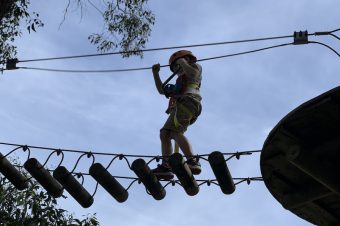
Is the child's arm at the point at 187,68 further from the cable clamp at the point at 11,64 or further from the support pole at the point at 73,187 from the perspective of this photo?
the cable clamp at the point at 11,64

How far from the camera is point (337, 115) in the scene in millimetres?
5008

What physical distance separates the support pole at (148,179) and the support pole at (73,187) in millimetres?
748

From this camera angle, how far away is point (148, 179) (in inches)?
272

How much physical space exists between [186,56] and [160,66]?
33 cm

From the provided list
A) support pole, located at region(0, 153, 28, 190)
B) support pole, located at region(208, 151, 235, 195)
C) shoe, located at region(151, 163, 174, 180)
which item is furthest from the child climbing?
support pole, located at region(0, 153, 28, 190)

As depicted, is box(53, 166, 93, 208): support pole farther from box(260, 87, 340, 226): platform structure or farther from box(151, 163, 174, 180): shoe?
box(260, 87, 340, 226): platform structure

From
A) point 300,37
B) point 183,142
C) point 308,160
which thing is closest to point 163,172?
point 183,142

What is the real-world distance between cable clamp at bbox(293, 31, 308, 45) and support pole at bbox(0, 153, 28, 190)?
11.2 feet

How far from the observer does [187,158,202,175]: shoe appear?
7269 mm

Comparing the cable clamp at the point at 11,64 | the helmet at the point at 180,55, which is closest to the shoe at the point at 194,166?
the helmet at the point at 180,55

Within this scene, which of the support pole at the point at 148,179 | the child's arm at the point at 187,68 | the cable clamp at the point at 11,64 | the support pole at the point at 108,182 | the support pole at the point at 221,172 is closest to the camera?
the support pole at the point at 221,172

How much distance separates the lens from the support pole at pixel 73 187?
286 inches

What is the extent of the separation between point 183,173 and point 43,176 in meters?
1.59

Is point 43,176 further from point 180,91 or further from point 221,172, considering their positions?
point 221,172
